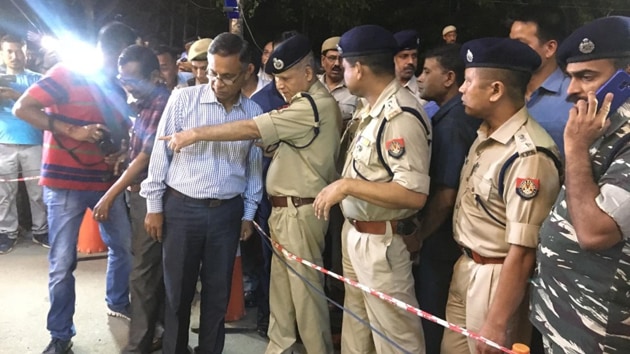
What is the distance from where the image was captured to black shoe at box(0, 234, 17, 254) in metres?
4.90

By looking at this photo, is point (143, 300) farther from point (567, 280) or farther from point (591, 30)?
point (591, 30)

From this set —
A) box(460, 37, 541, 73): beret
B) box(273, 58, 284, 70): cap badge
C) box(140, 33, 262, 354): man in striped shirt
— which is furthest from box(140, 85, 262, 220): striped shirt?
box(460, 37, 541, 73): beret

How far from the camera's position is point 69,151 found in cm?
315

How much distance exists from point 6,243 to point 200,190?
3.40 m

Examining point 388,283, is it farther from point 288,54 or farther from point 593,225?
point 288,54

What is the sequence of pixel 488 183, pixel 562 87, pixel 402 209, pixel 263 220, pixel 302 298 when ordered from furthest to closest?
pixel 263 220 < pixel 302 298 < pixel 562 87 < pixel 402 209 < pixel 488 183

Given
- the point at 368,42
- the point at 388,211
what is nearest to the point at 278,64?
the point at 368,42

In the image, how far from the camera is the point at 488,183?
2023 mm

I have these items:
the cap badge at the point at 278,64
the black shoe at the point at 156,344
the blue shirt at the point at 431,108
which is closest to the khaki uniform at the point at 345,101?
the blue shirt at the point at 431,108

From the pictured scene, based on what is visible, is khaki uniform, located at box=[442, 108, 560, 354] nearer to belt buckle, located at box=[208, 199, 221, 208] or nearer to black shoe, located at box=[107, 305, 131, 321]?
belt buckle, located at box=[208, 199, 221, 208]

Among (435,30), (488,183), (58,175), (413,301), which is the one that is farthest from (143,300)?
(435,30)

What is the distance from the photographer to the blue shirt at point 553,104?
8.36ft

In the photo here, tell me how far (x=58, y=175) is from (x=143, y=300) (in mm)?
952

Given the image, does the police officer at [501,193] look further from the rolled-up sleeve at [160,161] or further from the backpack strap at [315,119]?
the rolled-up sleeve at [160,161]
